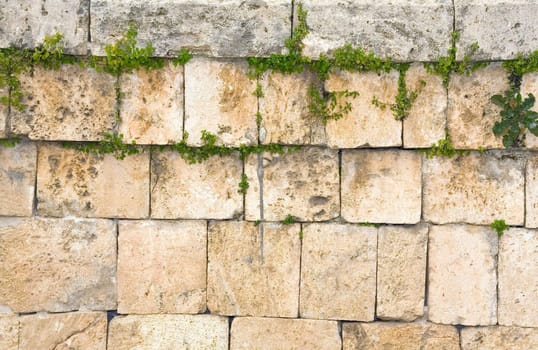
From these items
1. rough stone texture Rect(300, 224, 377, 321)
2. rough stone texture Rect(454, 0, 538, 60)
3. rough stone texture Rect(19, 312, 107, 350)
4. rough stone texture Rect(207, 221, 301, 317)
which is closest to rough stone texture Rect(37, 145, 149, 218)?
rough stone texture Rect(207, 221, 301, 317)

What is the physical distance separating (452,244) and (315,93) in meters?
1.73

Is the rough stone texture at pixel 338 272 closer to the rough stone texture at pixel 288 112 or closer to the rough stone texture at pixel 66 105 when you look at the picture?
the rough stone texture at pixel 288 112

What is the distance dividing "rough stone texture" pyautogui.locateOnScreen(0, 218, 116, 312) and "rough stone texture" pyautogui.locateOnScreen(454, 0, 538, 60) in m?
3.36

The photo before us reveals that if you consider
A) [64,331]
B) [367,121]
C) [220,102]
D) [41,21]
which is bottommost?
[64,331]

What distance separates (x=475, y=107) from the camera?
4.84 metres

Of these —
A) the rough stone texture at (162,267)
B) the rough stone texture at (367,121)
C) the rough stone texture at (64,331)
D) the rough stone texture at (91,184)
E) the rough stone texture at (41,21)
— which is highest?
the rough stone texture at (41,21)

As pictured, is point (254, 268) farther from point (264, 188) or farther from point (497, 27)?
point (497, 27)

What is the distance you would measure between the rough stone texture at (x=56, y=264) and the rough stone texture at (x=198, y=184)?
0.59 metres

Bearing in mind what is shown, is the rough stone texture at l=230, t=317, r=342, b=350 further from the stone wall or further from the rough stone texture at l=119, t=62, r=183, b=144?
the rough stone texture at l=119, t=62, r=183, b=144

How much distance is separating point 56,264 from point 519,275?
3.94 m

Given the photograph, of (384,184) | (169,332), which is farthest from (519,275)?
(169,332)

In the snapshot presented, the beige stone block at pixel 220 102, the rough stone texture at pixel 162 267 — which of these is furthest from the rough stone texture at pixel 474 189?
the rough stone texture at pixel 162 267

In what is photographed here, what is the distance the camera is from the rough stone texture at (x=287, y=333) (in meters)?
5.09

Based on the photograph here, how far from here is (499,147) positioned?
4832 mm
